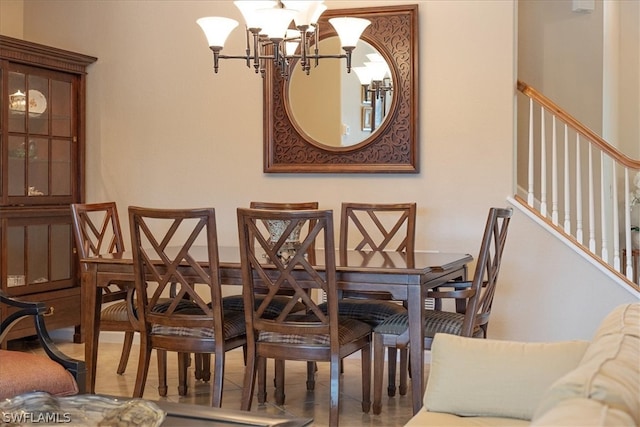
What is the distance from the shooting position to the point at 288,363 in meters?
4.86

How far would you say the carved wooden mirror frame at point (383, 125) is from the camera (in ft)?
15.8

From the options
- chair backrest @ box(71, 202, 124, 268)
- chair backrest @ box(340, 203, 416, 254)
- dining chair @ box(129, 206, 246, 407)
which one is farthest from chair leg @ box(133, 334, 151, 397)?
chair backrest @ box(340, 203, 416, 254)

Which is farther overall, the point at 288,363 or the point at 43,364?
the point at 288,363

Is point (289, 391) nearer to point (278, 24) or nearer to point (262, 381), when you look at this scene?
point (262, 381)

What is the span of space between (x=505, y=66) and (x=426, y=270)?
1946 mm

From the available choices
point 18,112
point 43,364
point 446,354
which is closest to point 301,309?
point 43,364

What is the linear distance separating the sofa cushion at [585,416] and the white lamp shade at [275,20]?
2.60m

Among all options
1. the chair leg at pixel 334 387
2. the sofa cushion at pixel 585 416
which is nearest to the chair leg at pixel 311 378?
the chair leg at pixel 334 387

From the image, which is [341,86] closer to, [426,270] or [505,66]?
[505,66]

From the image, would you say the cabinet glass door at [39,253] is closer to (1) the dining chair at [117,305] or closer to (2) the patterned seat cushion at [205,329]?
(1) the dining chair at [117,305]

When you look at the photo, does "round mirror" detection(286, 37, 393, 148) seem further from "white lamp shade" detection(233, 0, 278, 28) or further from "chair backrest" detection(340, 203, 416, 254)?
"white lamp shade" detection(233, 0, 278, 28)

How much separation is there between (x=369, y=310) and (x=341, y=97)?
1.63 meters

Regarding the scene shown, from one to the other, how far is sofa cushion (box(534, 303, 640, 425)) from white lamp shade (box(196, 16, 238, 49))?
2.59m

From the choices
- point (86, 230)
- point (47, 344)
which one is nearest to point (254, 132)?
point (86, 230)
